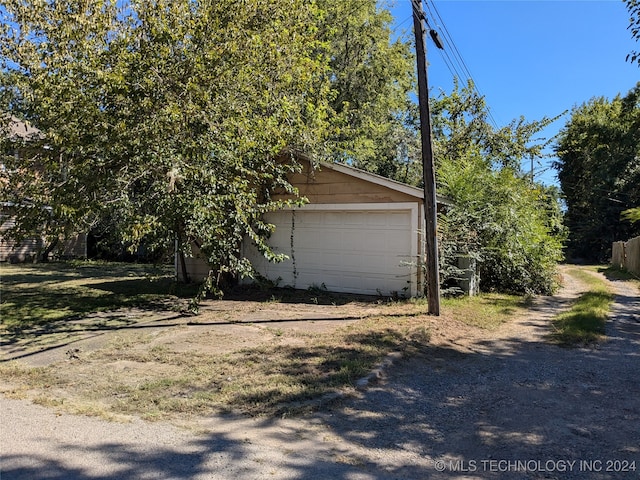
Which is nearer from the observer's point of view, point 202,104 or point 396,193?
point 202,104

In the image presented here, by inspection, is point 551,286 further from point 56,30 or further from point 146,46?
point 56,30

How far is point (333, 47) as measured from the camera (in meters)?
19.2

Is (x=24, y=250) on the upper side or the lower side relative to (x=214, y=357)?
upper

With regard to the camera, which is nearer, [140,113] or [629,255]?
[140,113]

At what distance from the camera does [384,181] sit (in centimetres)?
1080

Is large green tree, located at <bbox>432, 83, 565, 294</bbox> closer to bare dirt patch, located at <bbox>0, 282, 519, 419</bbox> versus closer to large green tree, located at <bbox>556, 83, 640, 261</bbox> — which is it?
bare dirt patch, located at <bbox>0, 282, 519, 419</bbox>

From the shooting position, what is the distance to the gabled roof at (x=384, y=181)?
10516mm

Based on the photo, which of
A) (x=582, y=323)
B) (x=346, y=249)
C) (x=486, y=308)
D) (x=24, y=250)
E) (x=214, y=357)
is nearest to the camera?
(x=214, y=357)

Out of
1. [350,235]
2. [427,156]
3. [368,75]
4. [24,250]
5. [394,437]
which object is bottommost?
[394,437]

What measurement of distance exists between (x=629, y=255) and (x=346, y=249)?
685 inches

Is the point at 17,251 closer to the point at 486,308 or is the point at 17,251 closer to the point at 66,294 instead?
the point at 66,294

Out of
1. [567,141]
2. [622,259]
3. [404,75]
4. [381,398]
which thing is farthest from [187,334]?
[567,141]

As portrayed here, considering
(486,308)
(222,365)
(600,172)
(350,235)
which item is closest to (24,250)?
(350,235)

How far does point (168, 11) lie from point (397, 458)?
8390 millimetres
